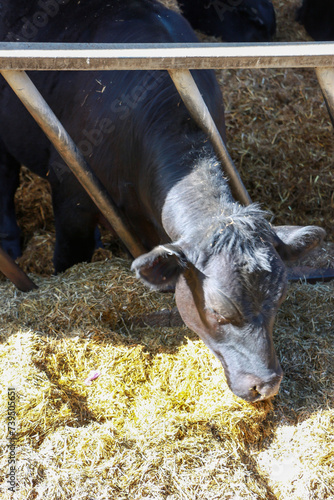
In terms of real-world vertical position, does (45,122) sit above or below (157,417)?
above

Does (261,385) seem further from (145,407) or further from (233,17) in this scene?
(233,17)

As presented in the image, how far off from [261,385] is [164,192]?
122 centimetres

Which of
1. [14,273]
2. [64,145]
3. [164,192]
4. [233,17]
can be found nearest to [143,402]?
[164,192]

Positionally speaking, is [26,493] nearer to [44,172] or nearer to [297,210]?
[44,172]

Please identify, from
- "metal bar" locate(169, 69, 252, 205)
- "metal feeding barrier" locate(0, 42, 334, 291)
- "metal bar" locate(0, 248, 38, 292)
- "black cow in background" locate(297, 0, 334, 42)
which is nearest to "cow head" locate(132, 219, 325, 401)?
"metal bar" locate(169, 69, 252, 205)

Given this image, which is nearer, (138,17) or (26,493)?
(26,493)

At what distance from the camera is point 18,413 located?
9.45 feet

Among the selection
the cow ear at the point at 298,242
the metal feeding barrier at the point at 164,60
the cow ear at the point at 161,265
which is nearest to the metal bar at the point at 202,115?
the metal feeding barrier at the point at 164,60

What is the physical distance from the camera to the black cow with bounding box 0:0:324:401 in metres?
2.68

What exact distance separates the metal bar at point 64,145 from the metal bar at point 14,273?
840 millimetres

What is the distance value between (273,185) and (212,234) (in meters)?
2.72

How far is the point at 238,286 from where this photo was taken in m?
2.63

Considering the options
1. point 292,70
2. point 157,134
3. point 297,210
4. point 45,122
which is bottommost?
point 297,210

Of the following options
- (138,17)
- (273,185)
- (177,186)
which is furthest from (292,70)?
(177,186)
